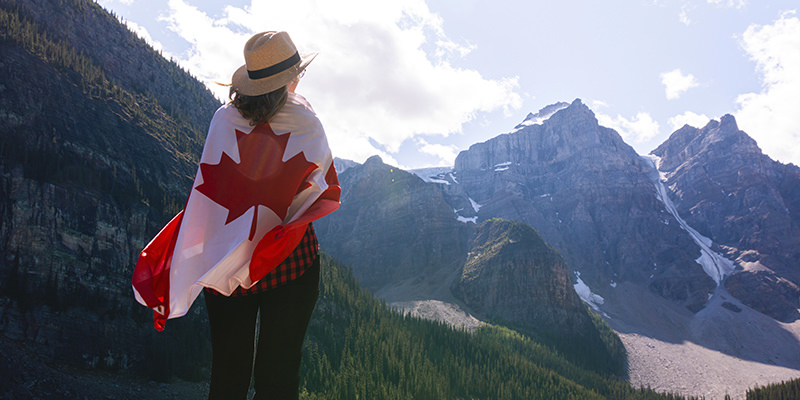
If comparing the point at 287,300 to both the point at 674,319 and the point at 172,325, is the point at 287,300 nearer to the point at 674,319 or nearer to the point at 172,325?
the point at 172,325

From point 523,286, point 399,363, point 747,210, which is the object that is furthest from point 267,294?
point 747,210

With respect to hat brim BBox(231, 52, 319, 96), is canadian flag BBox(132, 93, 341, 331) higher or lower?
lower

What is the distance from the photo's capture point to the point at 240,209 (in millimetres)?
2508

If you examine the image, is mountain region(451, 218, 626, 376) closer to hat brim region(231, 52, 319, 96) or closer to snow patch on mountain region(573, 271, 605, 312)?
snow patch on mountain region(573, 271, 605, 312)

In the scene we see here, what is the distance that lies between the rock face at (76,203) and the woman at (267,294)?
119 feet

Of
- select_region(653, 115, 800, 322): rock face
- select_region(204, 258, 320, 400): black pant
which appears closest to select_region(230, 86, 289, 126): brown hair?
select_region(204, 258, 320, 400): black pant

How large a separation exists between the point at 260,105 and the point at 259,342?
1.53 metres

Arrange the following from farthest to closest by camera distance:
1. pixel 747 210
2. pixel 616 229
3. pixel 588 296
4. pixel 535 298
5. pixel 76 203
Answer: pixel 616 229 < pixel 747 210 < pixel 588 296 < pixel 535 298 < pixel 76 203

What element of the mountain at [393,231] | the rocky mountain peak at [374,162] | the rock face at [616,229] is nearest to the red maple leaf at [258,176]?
the mountain at [393,231]

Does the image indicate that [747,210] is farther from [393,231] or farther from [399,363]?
[399,363]

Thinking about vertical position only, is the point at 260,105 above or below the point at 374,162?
below

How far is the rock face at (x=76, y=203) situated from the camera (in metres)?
31.6

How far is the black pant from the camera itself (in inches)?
97.0

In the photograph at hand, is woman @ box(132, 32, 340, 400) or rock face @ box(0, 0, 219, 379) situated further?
rock face @ box(0, 0, 219, 379)
